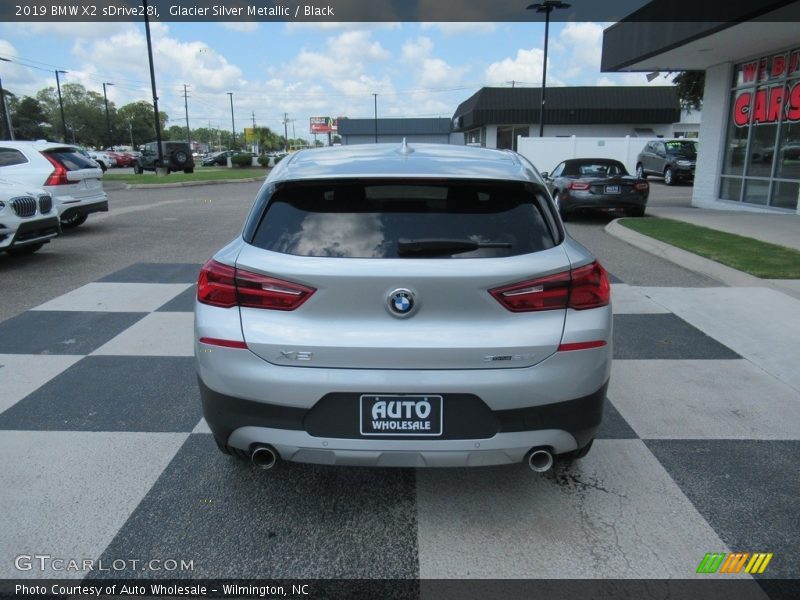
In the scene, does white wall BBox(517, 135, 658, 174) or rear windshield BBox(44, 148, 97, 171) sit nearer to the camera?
rear windshield BBox(44, 148, 97, 171)

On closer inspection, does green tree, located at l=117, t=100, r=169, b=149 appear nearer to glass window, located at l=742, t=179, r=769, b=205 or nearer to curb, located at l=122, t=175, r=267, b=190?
curb, located at l=122, t=175, r=267, b=190

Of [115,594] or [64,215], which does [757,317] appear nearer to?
[115,594]

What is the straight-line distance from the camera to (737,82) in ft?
52.0

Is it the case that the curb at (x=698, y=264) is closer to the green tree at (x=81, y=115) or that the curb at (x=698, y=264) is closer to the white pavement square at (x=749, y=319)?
the white pavement square at (x=749, y=319)

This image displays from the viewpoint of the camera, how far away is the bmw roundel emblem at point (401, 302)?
246 cm

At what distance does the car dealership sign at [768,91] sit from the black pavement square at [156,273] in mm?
13171

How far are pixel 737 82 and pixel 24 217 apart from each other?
16501 millimetres

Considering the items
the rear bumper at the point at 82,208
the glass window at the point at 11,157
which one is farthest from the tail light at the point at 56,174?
the rear bumper at the point at 82,208

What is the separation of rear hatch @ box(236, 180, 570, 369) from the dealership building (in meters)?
11.1

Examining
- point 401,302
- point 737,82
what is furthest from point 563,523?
point 737,82

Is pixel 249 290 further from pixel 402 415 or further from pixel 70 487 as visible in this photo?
pixel 70 487

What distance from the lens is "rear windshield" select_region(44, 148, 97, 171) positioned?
11.2m

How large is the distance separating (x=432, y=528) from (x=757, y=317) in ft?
15.8

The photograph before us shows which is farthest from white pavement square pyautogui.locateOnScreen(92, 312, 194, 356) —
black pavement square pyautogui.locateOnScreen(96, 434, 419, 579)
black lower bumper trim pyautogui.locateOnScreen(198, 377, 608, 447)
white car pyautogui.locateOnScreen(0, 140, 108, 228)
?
white car pyautogui.locateOnScreen(0, 140, 108, 228)
